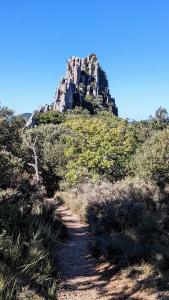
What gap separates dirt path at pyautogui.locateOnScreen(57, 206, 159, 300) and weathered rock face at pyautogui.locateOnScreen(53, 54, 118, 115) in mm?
92328

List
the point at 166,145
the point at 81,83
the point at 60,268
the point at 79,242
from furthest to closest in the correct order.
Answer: the point at 81,83 → the point at 166,145 → the point at 79,242 → the point at 60,268

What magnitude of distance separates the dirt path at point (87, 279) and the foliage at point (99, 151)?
35.0 ft

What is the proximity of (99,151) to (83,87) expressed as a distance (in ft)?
353

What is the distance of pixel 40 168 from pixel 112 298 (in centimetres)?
2454

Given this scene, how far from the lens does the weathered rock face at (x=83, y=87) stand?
106 meters

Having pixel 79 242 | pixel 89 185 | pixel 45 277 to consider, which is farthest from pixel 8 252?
pixel 89 185

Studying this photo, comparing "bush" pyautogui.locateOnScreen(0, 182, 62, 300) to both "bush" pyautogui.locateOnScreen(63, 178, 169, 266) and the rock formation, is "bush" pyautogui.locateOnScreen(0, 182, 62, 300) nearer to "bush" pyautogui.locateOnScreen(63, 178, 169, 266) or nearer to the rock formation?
"bush" pyautogui.locateOnScreen(63, 178, 169, 266)

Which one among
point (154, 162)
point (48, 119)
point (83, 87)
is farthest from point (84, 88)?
point (154, 162)

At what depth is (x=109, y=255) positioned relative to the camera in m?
9.12

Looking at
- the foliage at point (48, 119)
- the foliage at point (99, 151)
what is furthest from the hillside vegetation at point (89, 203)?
the foliage at point (48, 119)

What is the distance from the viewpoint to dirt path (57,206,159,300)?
691cm

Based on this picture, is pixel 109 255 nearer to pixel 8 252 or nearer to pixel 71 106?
pixel 8 252

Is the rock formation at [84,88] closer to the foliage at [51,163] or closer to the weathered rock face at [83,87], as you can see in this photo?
the weathered rock face at [83,87]

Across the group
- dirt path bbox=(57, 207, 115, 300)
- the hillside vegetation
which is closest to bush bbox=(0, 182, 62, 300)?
the hillside vegetation
